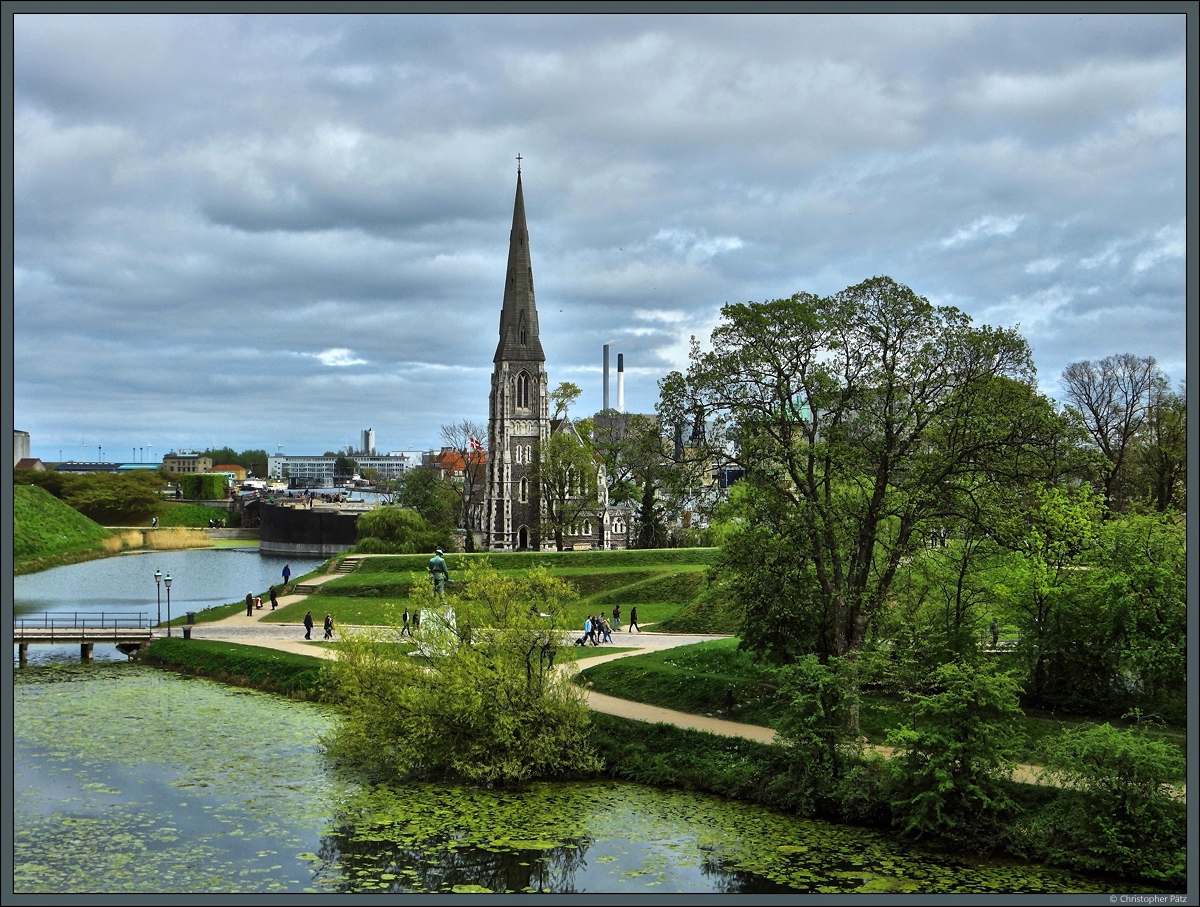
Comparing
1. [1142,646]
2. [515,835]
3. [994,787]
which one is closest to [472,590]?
[515,835]

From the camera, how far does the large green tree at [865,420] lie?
24.9m

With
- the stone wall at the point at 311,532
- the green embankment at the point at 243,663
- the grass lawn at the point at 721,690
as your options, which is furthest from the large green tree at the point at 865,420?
the stone wall at the point at 311,532

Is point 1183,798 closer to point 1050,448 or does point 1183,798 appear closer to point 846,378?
point 1050,448

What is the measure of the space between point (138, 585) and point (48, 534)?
25.8 metres

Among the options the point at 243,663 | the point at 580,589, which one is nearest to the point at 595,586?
the point at 580,589

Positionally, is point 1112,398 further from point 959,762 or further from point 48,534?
point 48,534

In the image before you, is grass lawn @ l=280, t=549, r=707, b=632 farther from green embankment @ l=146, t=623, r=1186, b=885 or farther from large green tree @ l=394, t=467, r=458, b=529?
large green tree @ l=394, t=467, r=458, b=529

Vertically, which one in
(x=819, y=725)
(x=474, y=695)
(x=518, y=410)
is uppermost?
(x=518, y=410)

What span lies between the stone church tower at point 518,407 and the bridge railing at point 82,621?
96.6ft

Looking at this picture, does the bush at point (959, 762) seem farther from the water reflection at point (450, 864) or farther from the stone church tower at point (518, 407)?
the stone church tower at point (518, 407)

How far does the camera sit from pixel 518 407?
76.6 m

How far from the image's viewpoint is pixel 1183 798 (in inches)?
752

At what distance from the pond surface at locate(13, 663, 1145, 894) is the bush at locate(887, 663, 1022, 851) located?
2.59 feet

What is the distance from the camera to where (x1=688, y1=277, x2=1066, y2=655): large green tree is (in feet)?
81.6
